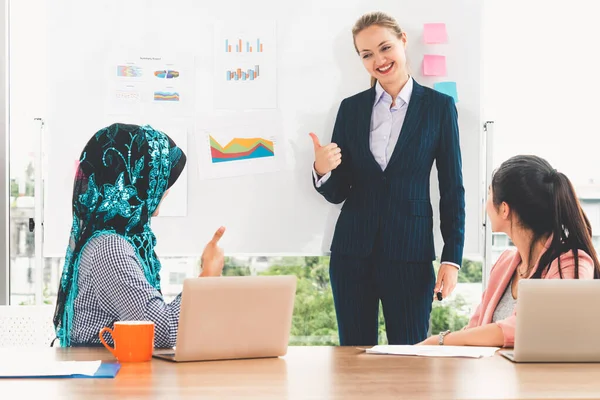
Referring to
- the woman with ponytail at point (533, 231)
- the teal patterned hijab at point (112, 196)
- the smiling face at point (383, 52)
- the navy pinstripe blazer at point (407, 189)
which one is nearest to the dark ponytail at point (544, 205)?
the woman with ponytail at point (533, 231)

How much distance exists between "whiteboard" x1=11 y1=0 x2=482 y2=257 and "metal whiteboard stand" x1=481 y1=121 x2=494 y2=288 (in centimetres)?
3

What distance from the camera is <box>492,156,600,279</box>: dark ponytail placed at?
2150 mm

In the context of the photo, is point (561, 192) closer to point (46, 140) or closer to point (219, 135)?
point (219, 135)

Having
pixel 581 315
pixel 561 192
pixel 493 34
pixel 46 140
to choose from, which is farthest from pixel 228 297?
pixel 493 34

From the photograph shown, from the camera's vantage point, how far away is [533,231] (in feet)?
7.45

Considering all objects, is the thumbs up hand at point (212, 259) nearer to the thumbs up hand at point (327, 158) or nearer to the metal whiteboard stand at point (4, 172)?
the thumbs up hand at point (327, 158)

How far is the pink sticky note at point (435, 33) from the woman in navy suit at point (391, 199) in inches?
7.2

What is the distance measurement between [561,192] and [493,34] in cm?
148

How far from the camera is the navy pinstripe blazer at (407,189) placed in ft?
9.94

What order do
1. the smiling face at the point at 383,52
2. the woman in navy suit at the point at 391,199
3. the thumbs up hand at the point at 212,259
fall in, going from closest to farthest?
the thumbs up hand at the point at 212,259 < the woman in navy suit at the point at 391,199 < the smiling face at the point at 383,52

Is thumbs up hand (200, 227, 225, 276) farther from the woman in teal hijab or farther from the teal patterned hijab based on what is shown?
the teal patterned hijab

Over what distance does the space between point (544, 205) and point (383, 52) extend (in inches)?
44.1

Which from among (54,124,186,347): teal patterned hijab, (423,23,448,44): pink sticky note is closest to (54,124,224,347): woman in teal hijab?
(54,124,186,347): teal patterned hijab

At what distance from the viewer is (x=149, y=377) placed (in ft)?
5.01
